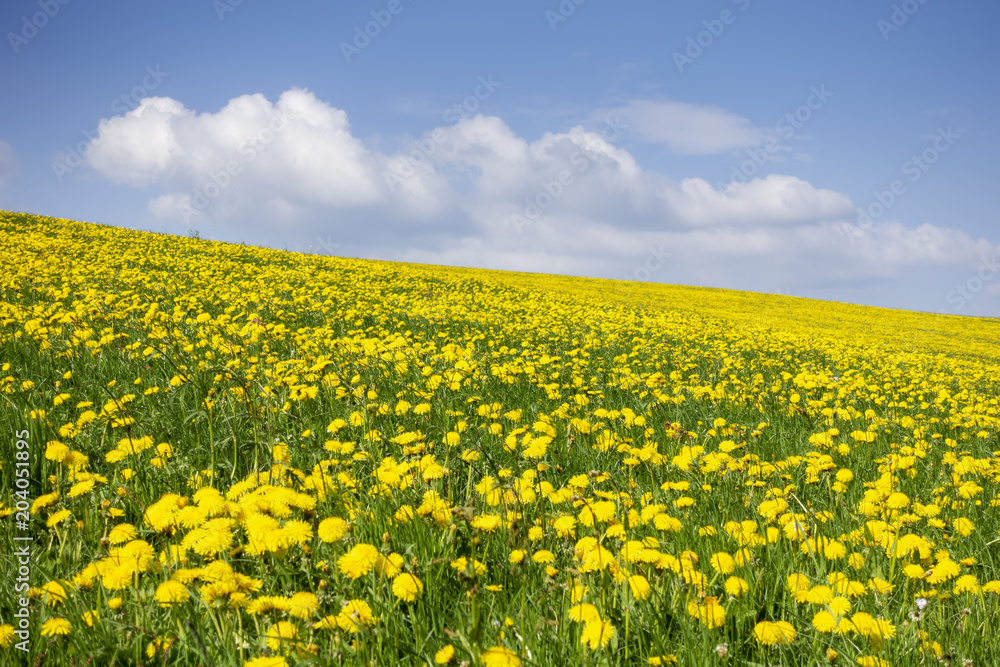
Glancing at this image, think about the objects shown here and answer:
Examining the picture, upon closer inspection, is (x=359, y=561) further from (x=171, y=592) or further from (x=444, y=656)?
(x=171, y=592)

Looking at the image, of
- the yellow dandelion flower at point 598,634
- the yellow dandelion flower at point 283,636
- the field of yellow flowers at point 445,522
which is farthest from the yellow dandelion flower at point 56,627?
the yellow dandelion flower at point 598,634

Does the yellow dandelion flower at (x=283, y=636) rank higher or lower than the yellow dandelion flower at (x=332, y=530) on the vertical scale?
lower

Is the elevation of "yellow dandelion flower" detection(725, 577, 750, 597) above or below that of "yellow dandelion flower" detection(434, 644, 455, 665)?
above

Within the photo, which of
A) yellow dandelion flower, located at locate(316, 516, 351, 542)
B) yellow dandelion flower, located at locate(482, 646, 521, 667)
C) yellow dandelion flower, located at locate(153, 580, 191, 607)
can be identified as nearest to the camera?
yellow dandelion flower, located at locate(482, 646, 521, 667)

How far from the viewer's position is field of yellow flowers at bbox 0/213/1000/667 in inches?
63.6

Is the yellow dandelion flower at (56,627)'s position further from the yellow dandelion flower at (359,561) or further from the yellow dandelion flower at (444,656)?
the yellow dandelion flower at (444,656)

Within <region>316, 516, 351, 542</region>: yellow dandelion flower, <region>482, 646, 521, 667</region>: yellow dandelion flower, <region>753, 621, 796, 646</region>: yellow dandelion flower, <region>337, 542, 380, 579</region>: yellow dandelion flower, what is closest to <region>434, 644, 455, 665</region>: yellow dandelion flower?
<region>482, 646, 521, 667</region>: yellow dandelion flower

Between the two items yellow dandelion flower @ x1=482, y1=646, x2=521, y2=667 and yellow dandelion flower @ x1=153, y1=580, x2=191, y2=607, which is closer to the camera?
yellow dandelion flower @ x1=482, y1=646, x2=521, y2=667

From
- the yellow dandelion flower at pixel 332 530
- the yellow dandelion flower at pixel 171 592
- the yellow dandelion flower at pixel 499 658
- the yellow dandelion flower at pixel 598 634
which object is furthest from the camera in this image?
the yellow dandelion flower at pixel 332 530

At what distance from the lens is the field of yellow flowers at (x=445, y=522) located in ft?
5.30

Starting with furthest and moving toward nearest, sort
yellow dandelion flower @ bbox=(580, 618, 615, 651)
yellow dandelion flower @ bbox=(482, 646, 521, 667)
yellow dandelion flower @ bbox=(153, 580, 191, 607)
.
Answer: yellow dandelion flower @ bbox=(153, 580, 191, 607) < yellow dandelion flower @ bbox=(580, 618, 615, 651) < yellow dandelion flower @ bbox=(482, 646, 521, 667)

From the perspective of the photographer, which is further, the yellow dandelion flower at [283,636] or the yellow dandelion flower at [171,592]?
the yellow dandelion flower at [171,592]

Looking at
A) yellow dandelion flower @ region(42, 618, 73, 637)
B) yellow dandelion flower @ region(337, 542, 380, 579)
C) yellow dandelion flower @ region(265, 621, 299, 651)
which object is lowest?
yellow dandelion flower @ region(42, 618, 73, 637)

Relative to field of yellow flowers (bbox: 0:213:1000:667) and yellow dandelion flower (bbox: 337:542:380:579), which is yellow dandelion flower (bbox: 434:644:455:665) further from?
yellow dandelion flower (bbox: 337:542:380:579)
